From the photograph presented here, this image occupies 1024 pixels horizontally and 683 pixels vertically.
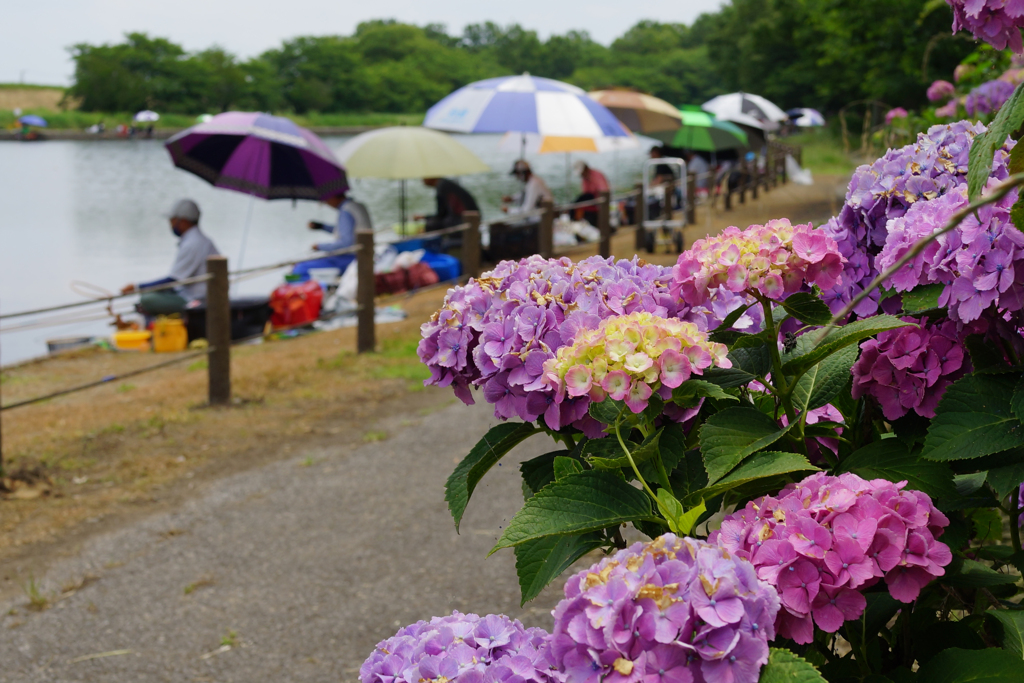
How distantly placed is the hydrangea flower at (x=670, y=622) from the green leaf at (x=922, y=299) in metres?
0.51

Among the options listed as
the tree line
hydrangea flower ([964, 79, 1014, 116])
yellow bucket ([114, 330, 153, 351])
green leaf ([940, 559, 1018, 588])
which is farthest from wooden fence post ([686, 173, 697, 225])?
the tree line

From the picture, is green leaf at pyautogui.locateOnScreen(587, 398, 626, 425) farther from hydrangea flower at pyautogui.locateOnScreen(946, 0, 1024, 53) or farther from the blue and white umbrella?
the blue and white umbrella

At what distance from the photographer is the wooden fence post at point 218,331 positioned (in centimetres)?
698

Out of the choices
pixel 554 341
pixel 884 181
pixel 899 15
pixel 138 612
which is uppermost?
pixel 899 15

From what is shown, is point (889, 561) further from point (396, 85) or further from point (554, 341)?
point (396, 85)

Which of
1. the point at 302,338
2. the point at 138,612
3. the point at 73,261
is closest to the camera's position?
the point at 138,612

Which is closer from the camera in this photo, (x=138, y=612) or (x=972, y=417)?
(x=972, y=417)

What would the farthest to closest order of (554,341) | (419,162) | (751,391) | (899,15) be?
(899,15)
(419,162)
(751,391)
(554,341)

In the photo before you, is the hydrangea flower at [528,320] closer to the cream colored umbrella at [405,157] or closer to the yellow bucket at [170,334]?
the yellow bucket at [170,334]

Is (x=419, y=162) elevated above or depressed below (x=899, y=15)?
below

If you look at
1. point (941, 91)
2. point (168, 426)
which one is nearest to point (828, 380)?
point (941, 91)

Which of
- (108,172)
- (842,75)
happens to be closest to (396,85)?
(108,172)

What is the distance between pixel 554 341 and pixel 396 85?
103746mm

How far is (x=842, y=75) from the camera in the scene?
129ft
